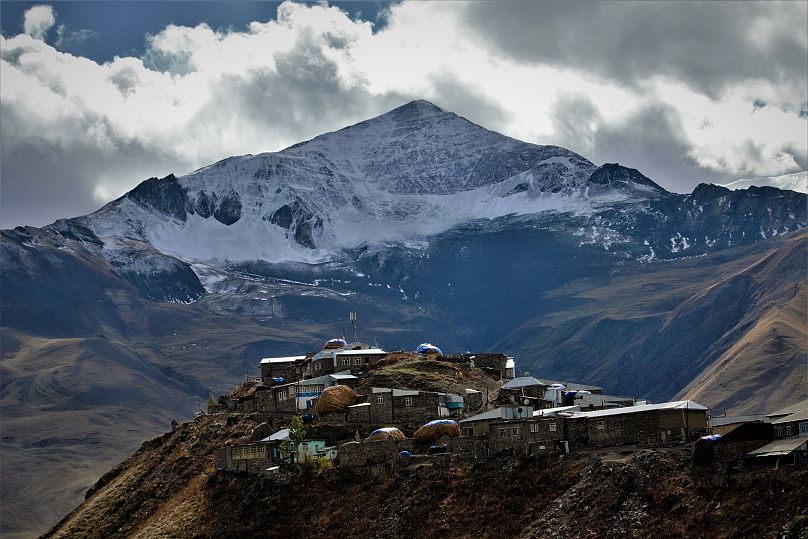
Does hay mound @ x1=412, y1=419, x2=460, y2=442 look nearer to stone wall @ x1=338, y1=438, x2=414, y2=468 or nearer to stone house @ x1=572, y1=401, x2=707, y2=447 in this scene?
stone wall @ x1=338, y1=438, x2=414, y2=468

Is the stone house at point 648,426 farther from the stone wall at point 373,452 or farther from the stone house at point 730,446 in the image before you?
the stone wall at point 373,452

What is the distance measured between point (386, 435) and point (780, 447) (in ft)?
128

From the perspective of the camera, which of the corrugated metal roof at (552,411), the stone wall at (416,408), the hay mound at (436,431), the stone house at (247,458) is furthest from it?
the stone wall at (416,408)

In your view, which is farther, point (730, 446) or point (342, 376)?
point (342, 376)

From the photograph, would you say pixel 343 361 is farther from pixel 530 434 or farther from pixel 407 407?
pixel 530 434

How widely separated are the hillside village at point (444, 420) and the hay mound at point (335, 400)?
93 mm

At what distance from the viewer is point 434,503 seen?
348 ft

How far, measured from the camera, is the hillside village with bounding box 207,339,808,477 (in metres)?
93.7

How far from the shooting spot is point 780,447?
88938 mm

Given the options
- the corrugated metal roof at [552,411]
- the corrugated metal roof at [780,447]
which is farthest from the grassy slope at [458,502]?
the corrugated metal roof at [552,411]

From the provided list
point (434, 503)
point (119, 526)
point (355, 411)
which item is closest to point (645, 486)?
point (434, 503)

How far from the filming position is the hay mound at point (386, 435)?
390ft

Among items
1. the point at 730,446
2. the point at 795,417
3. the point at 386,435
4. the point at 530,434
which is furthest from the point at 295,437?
the point at 795,417

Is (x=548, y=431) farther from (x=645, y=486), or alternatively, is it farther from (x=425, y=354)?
(x=425, y=354)
